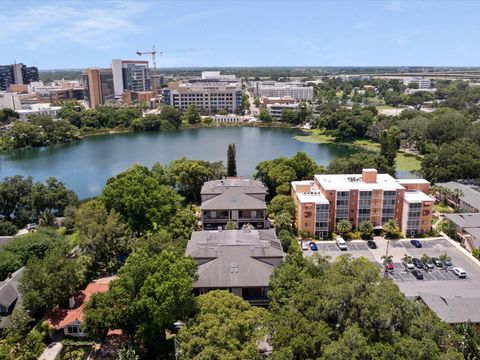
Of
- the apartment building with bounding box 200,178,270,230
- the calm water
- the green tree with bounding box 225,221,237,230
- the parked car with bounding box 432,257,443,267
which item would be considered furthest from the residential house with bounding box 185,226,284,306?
the calm water

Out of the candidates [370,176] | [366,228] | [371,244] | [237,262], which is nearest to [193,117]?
[370,176]

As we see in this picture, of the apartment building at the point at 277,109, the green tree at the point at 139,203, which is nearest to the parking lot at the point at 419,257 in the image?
the green tree at the point at 139,203

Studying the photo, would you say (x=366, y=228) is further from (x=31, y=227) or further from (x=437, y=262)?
(x=31, y=227)

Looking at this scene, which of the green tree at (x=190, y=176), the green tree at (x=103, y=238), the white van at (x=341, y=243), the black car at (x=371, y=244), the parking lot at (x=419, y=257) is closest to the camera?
the parking lot at (x=419, y=257)

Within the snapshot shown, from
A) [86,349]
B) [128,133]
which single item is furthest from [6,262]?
[128,133]

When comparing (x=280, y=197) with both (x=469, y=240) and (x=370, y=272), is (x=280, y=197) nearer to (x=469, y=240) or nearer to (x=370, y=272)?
(x=469, y=240)

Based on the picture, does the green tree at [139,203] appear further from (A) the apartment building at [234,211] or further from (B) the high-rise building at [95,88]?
(B) the high-rise building at [95,88]
